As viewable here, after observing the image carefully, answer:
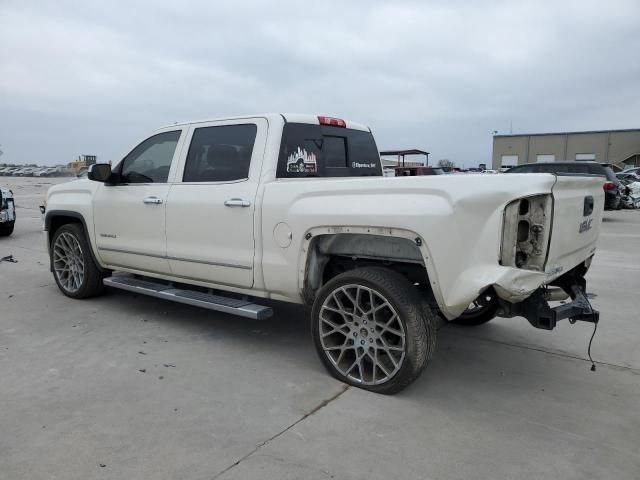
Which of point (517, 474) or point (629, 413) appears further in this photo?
point (629, 413)

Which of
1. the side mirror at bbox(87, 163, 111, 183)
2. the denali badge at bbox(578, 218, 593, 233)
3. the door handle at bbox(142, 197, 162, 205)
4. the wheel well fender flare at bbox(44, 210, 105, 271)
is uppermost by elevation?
the side mirror at bbox(87, 163, 111, 183)

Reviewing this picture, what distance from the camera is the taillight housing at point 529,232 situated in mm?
2943

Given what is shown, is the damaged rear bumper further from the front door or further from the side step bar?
the front door

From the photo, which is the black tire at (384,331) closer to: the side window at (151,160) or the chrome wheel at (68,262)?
the side window at (151,160)

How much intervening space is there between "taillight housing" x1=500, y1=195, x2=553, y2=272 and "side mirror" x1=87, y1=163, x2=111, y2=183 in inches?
155

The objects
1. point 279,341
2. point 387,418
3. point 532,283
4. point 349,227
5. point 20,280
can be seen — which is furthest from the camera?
point 20,280

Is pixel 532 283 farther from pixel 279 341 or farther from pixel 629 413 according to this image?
pixel 279 341

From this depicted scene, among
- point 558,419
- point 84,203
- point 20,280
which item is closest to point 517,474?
point 558,419

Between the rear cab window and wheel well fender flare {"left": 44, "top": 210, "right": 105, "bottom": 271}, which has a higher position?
the rear cab window

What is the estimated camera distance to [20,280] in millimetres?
6906

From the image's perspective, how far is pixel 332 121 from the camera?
4.69 m

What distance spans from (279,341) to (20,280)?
443 centimetres

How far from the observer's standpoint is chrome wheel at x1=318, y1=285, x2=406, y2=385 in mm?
3451

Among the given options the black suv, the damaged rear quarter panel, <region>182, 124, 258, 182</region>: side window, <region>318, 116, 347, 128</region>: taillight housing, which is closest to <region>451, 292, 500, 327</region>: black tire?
the damaged rear quarter panel
